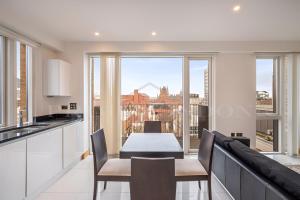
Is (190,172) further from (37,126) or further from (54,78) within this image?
(54,78)

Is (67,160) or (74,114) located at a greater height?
(74,114)

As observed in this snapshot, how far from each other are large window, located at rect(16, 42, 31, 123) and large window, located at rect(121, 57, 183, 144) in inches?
74.3

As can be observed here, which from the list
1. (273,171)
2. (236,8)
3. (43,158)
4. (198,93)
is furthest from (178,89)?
(273,171)

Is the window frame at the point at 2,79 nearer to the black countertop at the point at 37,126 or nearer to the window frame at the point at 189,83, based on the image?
the black countertop at the point at 37,126

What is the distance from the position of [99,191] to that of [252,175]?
6.71 ft

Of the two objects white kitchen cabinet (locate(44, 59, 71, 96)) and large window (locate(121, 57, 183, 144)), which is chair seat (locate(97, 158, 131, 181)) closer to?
white kitchen cabinet (locate(44, 59, 71, 96))

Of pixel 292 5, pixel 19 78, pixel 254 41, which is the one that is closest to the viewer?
pixel 292 5

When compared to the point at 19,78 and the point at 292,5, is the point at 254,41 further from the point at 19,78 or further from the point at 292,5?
the point at 19,78

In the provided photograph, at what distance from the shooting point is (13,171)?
7.16ft

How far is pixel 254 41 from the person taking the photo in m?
4.36

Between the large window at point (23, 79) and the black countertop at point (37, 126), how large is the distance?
239mm

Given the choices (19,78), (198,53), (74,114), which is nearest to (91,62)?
(74,114)

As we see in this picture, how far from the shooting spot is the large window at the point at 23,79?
3.36 m

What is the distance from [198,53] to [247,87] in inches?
52.3
